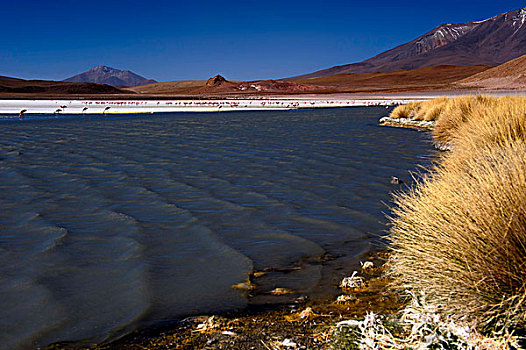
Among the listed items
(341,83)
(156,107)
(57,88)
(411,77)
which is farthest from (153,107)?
(411,77)

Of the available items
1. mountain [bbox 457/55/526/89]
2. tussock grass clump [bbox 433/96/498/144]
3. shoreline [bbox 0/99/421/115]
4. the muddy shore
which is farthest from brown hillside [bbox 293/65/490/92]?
the muddy shore

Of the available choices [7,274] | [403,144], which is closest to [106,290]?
[7,274]

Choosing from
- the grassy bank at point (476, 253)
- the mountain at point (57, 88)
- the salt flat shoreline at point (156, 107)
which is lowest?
the salt flat shoreline at point (156, 107)

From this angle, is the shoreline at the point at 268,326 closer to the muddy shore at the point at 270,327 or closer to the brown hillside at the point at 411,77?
the muddy shore at the point at 270,327

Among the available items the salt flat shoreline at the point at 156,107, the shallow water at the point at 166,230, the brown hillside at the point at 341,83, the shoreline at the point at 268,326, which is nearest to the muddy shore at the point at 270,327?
the shoreline at the point at 268,326

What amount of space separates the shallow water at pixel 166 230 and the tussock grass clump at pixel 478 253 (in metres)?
1.01

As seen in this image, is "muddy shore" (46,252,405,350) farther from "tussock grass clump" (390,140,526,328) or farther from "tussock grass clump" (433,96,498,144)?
"tussock grass clump" (433,96,498,144)

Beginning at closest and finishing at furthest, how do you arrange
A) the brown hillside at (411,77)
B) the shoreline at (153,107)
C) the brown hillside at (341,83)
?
the shoreline at (153,107) → the brown hillside at (341,83) → the brown hillside at (411,77)

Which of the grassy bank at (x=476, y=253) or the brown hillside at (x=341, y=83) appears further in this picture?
the brown hillside at (x=341, y=83)

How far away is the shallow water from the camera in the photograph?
361cm

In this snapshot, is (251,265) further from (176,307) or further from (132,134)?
(132,134)

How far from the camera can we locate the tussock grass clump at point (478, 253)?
8.53 ft

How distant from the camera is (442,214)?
320cm

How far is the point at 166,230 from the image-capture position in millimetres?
5371
